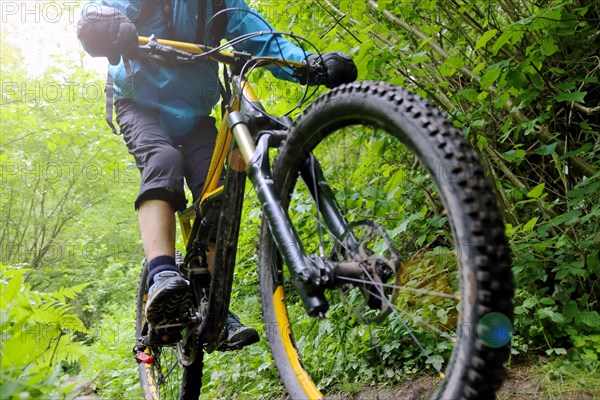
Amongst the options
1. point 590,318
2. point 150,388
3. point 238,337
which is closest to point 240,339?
point 238,337

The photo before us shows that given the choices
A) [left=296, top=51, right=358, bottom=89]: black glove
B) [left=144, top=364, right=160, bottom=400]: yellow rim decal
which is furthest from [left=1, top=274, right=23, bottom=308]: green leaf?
[left=144, top=364, right=160, bottom=400]: yellow rim decal

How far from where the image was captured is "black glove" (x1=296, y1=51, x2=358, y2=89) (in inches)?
87.3

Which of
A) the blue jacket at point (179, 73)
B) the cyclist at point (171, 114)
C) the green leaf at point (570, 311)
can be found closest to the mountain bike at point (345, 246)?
the cyclist at point (171, 114)

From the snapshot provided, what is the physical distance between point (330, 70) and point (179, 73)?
0.88m

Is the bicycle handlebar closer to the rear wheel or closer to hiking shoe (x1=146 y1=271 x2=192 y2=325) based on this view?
hiking shoe (x1=146 y1=271 x2=192 y2=325)

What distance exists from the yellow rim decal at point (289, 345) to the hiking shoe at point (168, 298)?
45 centimetres

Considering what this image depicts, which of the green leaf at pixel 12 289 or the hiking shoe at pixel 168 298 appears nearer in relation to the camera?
the green leaf at pixel 12 289

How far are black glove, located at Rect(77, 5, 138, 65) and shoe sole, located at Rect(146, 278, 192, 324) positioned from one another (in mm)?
958

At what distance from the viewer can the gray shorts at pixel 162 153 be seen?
7.79 feet

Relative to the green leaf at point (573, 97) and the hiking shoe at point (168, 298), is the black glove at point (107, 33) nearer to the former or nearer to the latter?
the hiking shoe at point (168, 298)

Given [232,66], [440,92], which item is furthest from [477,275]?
[440,92]

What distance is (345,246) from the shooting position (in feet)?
5.19

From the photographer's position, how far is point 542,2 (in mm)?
3062

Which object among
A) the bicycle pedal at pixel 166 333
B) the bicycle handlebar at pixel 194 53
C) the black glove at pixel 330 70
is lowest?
the bicycle pedal at pixel 166 333
